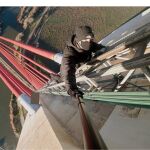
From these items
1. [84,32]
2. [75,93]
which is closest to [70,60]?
[75,93]

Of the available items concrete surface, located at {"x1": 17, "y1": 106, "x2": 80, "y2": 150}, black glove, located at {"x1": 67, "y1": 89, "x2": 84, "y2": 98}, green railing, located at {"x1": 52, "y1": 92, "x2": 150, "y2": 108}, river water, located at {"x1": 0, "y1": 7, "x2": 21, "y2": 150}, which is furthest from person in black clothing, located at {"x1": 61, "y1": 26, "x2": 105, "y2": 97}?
river water, located at {"x1": 0, "y1": 7, "x2": 21, "y2": 150}

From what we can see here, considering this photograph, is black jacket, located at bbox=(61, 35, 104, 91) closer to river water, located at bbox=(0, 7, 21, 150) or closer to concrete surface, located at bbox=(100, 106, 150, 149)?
concrete surface, located at bbox=(100, 106, 150, 149)

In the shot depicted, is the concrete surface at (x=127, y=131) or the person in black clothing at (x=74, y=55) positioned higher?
the person in black clothing at (x=74, y=55)

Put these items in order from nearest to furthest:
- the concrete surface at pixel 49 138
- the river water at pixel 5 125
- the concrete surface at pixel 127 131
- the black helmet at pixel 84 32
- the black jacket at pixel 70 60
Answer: the black helmet at pixel 84 32
the black jacket at pixel 70 60
the concrete surface at pixel 127 131
the concrete surface at pixel 49 138
the river water at pixel 5 125

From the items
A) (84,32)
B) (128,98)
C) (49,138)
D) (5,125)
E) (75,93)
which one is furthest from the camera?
(5,125)

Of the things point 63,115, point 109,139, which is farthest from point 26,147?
point 109,139

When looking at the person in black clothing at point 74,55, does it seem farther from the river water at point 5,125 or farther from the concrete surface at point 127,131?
the river water at point 5,125

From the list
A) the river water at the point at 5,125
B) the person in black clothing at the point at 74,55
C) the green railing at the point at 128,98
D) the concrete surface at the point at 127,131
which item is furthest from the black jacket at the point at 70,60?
the river water at the point at 5,125

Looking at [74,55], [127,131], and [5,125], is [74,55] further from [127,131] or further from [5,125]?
[5,125]

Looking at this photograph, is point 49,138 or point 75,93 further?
point 49,138

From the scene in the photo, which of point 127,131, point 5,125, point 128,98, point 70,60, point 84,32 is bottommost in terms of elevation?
point 5,125
